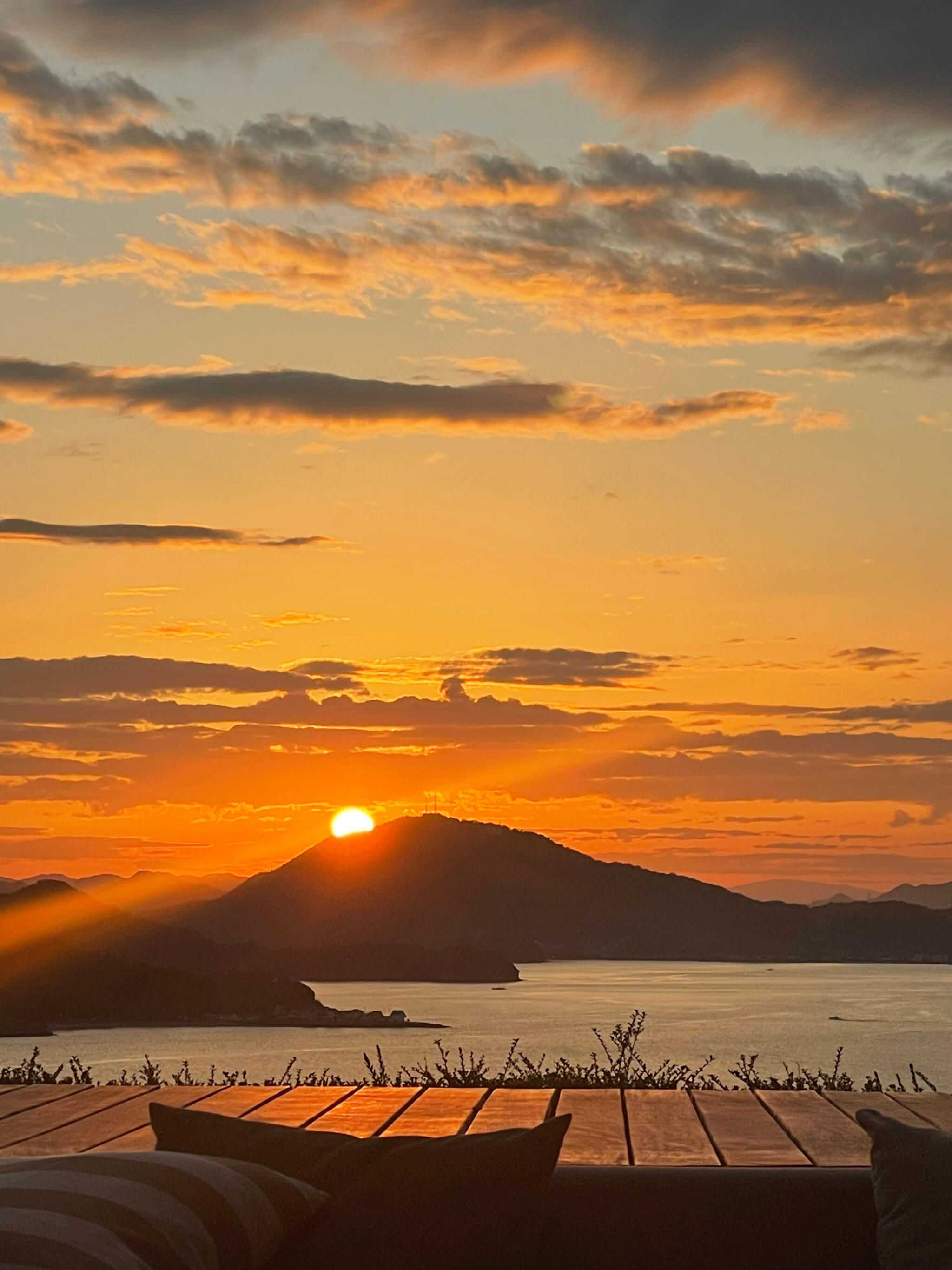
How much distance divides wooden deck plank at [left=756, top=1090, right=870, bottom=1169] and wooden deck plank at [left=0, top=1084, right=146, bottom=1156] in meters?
2.17

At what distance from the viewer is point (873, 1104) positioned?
5059 mm

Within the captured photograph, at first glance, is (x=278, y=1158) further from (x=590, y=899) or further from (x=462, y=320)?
(x=590, y=899)

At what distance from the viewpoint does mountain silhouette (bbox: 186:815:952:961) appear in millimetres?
76750

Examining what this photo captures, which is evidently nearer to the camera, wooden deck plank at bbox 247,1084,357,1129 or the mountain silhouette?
wooden deck plank at bbox 247,1084,357,1129

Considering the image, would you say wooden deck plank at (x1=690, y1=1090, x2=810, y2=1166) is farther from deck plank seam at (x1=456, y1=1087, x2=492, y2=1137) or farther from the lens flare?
the lens flare

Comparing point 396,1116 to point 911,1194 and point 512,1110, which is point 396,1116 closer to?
point 512,1110

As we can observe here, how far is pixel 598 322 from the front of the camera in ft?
34.5

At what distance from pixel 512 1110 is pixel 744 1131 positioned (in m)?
0.86

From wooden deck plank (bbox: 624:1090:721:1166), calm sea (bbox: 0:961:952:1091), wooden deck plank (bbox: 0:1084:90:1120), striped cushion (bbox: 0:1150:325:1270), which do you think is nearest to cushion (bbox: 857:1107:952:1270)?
striped cushion (bbox: 0:1150:325:1270)

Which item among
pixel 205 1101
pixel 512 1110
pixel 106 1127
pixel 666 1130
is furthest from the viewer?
pixel 205 1101

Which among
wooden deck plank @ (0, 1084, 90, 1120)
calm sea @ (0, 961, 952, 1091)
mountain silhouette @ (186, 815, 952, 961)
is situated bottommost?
wooden deck plank @ (0, 1084, 90, 1120)

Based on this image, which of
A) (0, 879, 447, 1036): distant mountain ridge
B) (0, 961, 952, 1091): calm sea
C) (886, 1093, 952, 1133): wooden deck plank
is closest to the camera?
(886, 1093, 952, 1133): wooden deck plank

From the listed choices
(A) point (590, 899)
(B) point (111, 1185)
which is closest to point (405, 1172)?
(B) point (111, 1185)

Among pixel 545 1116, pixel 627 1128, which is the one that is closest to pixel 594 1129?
pixel 627 1128
